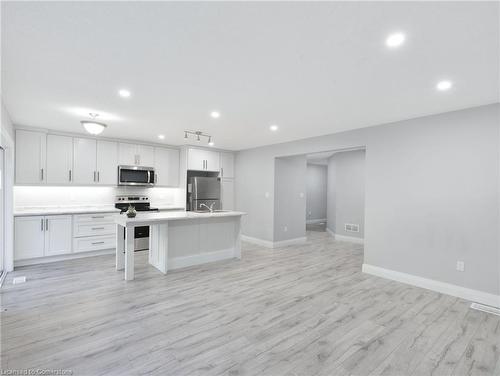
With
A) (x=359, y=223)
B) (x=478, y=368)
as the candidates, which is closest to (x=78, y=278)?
(x=478, y=368)

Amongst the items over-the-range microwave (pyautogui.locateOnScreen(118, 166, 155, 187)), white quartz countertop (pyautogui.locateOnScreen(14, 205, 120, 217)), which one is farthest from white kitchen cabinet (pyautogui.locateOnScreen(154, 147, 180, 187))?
white quartz countertop (pyautogui.locateOnScreen(14, 205, 120, 217))

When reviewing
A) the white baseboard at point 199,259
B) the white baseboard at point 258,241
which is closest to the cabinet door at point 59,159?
the white baseboard at point 199,259

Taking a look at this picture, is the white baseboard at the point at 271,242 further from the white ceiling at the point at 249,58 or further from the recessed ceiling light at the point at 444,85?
the recessed ceiling light at the point at 444,85

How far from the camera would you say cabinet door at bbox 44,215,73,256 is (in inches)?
179

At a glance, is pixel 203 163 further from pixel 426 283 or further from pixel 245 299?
pixel 426 283

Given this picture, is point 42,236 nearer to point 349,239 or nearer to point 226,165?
point 226,165

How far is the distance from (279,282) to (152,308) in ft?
5.87

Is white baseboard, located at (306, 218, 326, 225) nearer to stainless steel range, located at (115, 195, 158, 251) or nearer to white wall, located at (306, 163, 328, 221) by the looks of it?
white wall, located at (306, 163, 328, 221)

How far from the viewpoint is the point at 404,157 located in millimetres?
3869

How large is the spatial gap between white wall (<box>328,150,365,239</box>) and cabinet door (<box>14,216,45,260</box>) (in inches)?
266

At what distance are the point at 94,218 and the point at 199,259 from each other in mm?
2315

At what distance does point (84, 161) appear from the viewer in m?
5.26

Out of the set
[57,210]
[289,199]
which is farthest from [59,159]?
[289,199]

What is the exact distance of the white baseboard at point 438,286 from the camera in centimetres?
313
